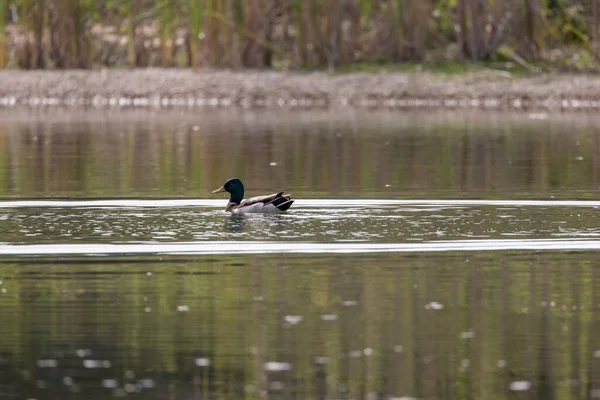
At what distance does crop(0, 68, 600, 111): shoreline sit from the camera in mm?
34531

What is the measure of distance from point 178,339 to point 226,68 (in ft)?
86.2

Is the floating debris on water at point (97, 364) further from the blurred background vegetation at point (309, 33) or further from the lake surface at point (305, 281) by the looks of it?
the blurred background vegetation at point (309, 33)

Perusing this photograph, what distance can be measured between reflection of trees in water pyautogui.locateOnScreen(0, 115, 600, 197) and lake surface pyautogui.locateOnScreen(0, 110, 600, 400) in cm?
10

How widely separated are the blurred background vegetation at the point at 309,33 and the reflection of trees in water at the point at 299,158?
4148mm

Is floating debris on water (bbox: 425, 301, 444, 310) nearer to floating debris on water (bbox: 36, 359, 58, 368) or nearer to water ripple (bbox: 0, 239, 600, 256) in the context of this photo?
water ripple (bbox: 0, 239, 600, 256)

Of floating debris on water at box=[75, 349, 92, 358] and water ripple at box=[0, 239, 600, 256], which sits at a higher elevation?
water ripple at box=[0, 239, 600, 256]

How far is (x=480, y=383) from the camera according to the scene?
27.7 feet

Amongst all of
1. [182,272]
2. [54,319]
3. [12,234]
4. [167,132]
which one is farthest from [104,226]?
[167,132]

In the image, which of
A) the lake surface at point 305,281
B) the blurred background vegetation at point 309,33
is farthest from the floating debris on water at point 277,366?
the blurred background vegetation at point 309,33

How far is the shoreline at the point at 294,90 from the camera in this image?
1359 inches

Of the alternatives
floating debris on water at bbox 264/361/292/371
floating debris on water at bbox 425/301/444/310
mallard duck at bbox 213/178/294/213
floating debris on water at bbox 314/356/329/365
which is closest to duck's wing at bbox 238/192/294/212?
mallard duck at bbox 213/178/294/213

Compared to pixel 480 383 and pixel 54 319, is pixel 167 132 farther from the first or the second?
pixel 480 383

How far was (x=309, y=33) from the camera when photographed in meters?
35.4

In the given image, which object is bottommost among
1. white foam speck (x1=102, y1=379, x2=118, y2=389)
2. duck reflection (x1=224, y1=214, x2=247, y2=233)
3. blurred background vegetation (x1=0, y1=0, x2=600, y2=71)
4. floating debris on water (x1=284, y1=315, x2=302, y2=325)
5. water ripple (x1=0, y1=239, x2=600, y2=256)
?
white foam speck (x1=102, y1=379, x2=118, y2=389)
